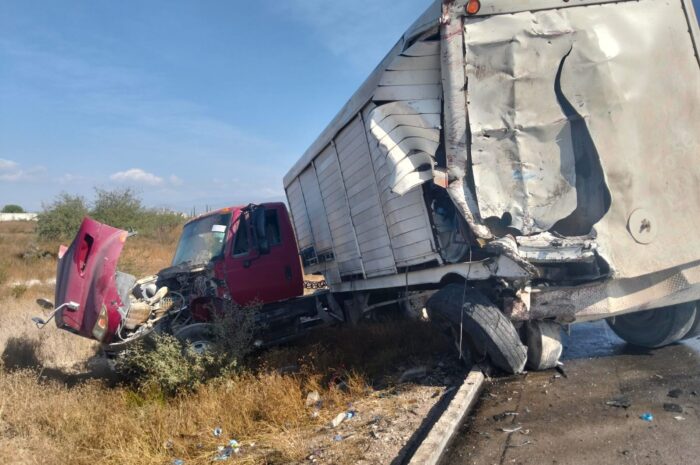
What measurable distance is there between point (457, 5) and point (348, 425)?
3.57 metres

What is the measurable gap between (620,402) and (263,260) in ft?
16.7

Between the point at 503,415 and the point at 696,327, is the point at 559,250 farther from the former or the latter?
the point at 696,327

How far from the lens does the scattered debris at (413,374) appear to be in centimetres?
522

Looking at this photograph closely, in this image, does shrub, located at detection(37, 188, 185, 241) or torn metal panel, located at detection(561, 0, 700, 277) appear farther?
shrub, located at detection(37, 188, 185, 241)

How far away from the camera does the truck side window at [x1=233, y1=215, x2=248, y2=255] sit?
7312mm

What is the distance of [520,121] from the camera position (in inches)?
164

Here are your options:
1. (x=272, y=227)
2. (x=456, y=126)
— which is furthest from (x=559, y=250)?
(x=272, y=227)

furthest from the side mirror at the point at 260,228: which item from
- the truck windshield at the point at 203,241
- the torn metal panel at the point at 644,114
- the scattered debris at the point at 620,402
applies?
the scattered debris at the point at 620,402

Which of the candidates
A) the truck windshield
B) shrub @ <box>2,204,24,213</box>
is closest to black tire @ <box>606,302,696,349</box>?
the truck windshield

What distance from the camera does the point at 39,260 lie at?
24.0 m

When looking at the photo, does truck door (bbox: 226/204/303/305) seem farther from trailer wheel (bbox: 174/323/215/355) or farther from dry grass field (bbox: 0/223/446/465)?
dry grass field (bbox: 0/223/446/465)

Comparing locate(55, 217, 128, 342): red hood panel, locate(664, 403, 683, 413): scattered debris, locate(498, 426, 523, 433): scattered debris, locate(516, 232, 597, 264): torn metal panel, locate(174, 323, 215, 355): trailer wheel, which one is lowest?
locate(664, 403, 683, 413): scattered debris

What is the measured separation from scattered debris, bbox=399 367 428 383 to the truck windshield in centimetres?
333

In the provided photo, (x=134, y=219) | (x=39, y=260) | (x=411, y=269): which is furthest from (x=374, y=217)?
(x=134, y=219)
